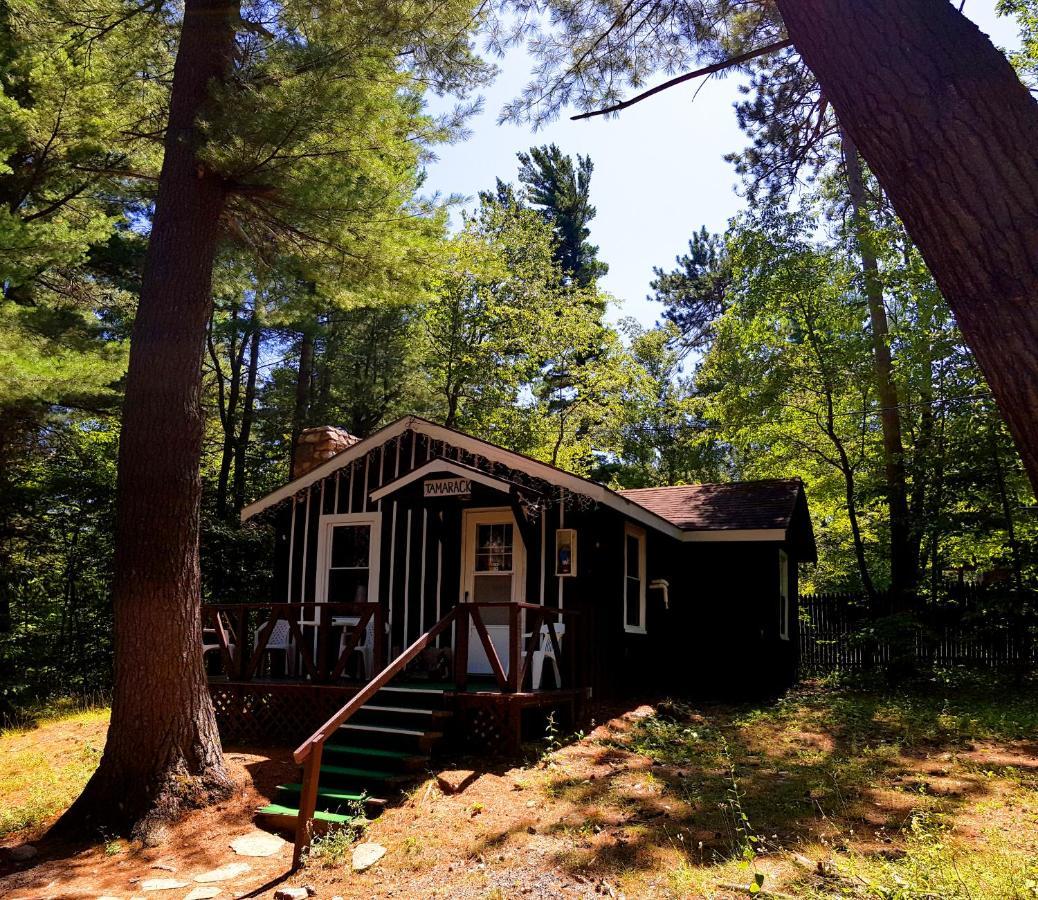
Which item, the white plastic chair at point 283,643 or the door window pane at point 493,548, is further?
the white plastic chair at point 283,643

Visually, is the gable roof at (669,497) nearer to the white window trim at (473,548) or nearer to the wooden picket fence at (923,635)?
the white window trim at (473,548)

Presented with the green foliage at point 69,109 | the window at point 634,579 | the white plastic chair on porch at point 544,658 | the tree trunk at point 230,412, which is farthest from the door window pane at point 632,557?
the tree trunk at point 230,412

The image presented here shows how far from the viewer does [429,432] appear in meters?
11.6

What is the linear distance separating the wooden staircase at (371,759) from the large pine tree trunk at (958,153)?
564 centimetres

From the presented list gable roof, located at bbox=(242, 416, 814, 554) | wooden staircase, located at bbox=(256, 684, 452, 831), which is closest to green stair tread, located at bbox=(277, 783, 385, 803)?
wooden staircase, located at bbox=(256, 684, 452, 831)

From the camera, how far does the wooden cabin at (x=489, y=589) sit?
9281 mm

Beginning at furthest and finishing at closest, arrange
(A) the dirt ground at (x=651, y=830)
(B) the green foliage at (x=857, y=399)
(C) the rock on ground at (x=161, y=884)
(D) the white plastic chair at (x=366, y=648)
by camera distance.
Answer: (B) the green foliage at (x=857, y=399) → (D) the white plastic chair at (x=366, y=648) → (C) the rock on ground at (x=161, y=884) → (A) the dirt ground at (x=651, y=830)

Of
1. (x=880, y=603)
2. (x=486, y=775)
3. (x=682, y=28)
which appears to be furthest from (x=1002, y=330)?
(x=880, y=603)

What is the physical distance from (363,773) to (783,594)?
387 inches

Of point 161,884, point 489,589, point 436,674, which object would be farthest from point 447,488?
point 161,884

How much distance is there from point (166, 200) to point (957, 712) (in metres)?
11.1

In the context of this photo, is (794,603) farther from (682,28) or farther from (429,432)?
(682,28)

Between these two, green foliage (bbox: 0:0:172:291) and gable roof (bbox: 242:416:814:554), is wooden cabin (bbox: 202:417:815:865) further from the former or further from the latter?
green foliage (bbox: 0:0:172:291)

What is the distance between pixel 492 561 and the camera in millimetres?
11031
